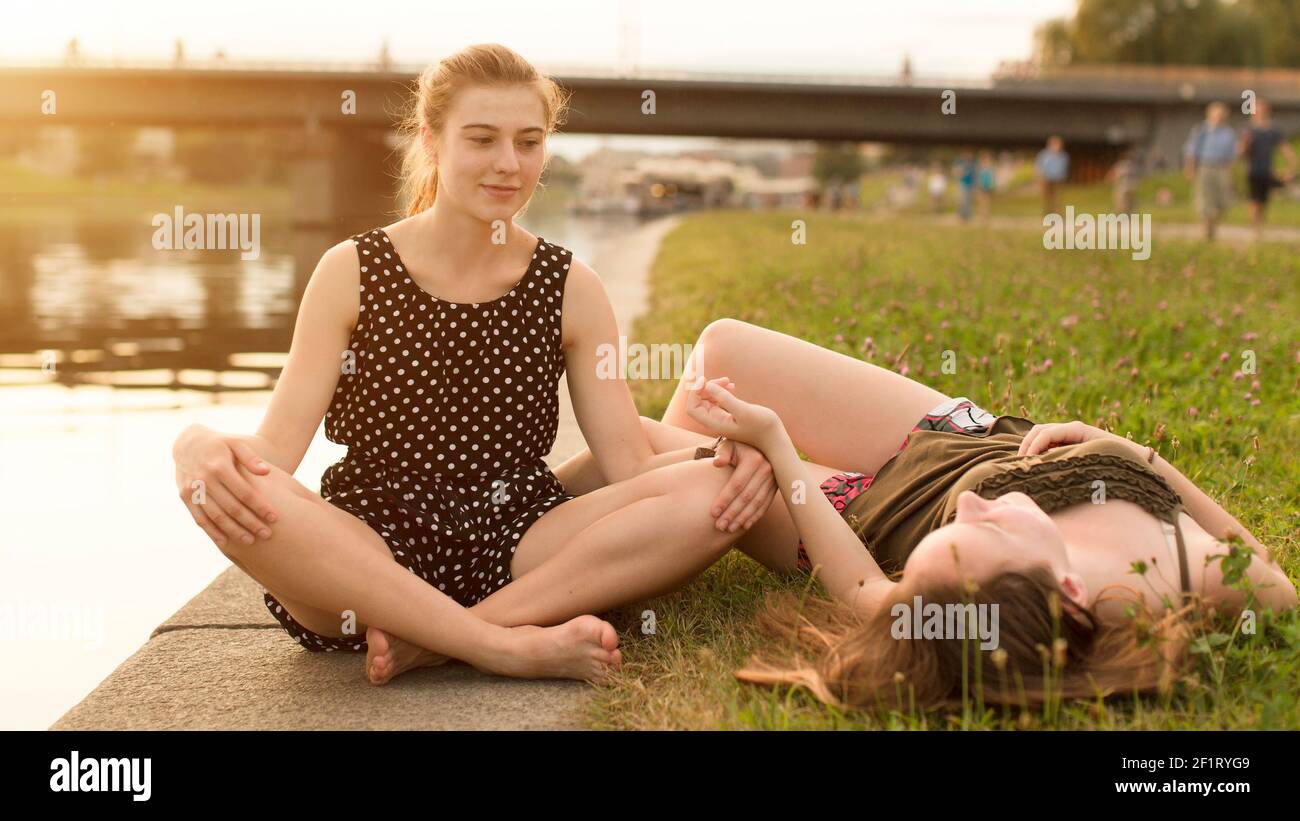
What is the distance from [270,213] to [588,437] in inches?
1829

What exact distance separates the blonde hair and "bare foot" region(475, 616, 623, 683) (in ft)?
4.18

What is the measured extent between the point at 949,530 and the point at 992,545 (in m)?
0.09

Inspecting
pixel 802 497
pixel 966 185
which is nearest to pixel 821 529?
pixel 802 497

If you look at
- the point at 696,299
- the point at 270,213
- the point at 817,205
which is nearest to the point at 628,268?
the point at 696,299

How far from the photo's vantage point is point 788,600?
3.11 meters

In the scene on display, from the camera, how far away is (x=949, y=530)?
2578mm

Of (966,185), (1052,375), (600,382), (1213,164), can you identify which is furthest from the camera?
(966,185)

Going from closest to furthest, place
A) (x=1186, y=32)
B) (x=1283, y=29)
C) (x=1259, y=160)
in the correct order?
(x=1259, y=160), (x=1186, y=32), (x=1283, y=29)

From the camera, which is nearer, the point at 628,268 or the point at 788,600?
the point at 788,600

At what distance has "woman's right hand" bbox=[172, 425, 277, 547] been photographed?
267 centimetres

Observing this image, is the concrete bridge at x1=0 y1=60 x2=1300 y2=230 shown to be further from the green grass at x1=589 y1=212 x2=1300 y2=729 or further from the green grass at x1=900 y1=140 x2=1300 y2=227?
the green grass at x1=589 y1=212 x2=1300 y2=729

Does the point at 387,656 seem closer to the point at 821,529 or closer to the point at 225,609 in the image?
the point at 225,609

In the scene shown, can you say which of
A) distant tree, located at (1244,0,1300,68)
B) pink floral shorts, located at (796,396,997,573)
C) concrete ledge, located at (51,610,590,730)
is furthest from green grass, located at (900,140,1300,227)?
distant tree, located at (1244,0,1300,68)
